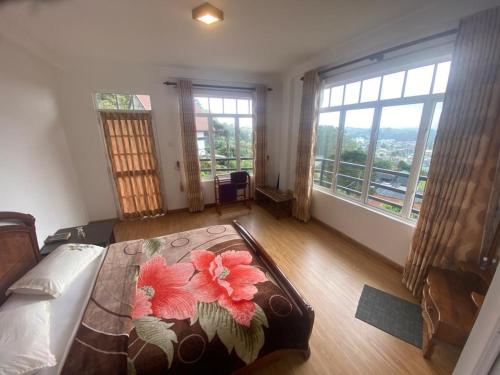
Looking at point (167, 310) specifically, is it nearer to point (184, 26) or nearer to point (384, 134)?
point (184, 26)

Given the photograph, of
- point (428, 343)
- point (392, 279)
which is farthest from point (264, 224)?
point (428, 343)

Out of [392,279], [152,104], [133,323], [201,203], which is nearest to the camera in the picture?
[133,323]

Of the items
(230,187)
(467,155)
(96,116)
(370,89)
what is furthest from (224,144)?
(467,155)

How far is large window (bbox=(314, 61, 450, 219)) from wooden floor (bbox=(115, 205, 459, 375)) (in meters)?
0.77

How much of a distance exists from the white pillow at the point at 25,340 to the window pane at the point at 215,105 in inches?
137

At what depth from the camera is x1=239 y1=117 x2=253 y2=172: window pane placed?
4.07 meters

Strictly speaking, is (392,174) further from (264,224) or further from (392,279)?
(264,224)

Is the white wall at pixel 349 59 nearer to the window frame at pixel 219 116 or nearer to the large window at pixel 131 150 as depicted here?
the window frame at pixel 219 116

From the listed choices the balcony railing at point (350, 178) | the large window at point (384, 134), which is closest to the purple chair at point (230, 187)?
the balcony railing at point (350, 178)

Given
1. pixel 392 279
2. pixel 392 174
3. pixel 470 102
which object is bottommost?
pixel 392 279

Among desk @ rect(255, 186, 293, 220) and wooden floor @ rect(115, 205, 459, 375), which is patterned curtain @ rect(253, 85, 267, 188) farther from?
wooden floor @ rect(115, 205, 459, 375)

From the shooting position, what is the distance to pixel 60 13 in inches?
68.3

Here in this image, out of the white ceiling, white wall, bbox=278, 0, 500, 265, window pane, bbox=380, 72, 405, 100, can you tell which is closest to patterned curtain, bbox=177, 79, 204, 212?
the white ceiling

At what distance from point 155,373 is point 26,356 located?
1.83 ft
